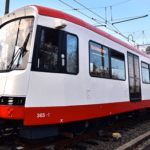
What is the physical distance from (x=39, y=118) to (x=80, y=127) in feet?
5.56

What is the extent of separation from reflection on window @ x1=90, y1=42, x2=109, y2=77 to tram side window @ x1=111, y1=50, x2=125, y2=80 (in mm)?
384

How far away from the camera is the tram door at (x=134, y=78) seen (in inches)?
279

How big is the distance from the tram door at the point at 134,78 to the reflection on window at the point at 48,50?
3.93 metres

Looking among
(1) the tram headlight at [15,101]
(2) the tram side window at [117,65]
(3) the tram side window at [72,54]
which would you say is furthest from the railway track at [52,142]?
(2) the tram side window at [117,65]

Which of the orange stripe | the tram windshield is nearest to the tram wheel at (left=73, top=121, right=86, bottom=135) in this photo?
the orange stripe

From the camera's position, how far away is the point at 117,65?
634 centimetres

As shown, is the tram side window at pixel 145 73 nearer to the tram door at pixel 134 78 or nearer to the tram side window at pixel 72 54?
the tram door at pixel 134 78

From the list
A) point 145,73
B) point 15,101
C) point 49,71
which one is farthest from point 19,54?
point 145,73

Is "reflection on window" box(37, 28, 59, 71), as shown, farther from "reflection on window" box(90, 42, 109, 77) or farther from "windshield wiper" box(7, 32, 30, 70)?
"reflection on window" box(90, 42, 109, 77)

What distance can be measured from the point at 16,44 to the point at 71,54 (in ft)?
4.35

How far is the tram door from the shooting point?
23.2 ft

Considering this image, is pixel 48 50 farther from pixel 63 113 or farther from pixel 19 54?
pixel 63 113

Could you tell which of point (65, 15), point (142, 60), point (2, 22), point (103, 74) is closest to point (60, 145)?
point (103, 74)

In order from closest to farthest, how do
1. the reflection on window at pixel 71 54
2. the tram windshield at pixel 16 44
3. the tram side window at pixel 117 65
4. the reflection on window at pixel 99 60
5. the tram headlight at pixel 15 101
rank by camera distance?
the tram headlight at pixel 15 101, the tram windshield at pixel 16 44, the reflection on window at pixel 71 54, the reflection on window at pixel 99 60, the tram side window at pixel 117 65
